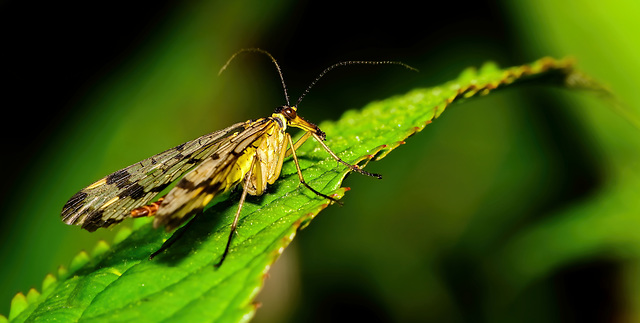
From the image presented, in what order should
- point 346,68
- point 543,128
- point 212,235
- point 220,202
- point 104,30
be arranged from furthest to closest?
point 346,68 < point 104,30 < point 543,128 < point 220,202 < point 212,235

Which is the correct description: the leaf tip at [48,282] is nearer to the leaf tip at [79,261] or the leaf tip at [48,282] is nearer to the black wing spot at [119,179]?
the leaf tip at [79,261]

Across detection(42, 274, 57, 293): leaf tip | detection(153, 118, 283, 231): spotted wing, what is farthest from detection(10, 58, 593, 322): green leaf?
detection(153, 118, 283, 231): spotted wing

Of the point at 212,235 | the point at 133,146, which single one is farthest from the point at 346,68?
the point at 212,235

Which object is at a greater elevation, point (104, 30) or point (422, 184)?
point (104, 30)

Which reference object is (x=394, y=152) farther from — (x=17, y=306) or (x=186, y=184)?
(x=17, y=306)

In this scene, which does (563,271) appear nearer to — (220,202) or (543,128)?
(543,128)

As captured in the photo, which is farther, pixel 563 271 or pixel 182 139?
pixel 182 139

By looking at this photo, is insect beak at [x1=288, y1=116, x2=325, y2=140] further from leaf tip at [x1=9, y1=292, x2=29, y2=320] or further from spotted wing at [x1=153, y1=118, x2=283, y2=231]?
leaf tip at [x1=9, y1=292, x2=29, y2=320]

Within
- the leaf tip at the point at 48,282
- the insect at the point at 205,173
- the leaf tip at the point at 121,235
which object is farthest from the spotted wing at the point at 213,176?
the leaf tip at the point at 48,282
